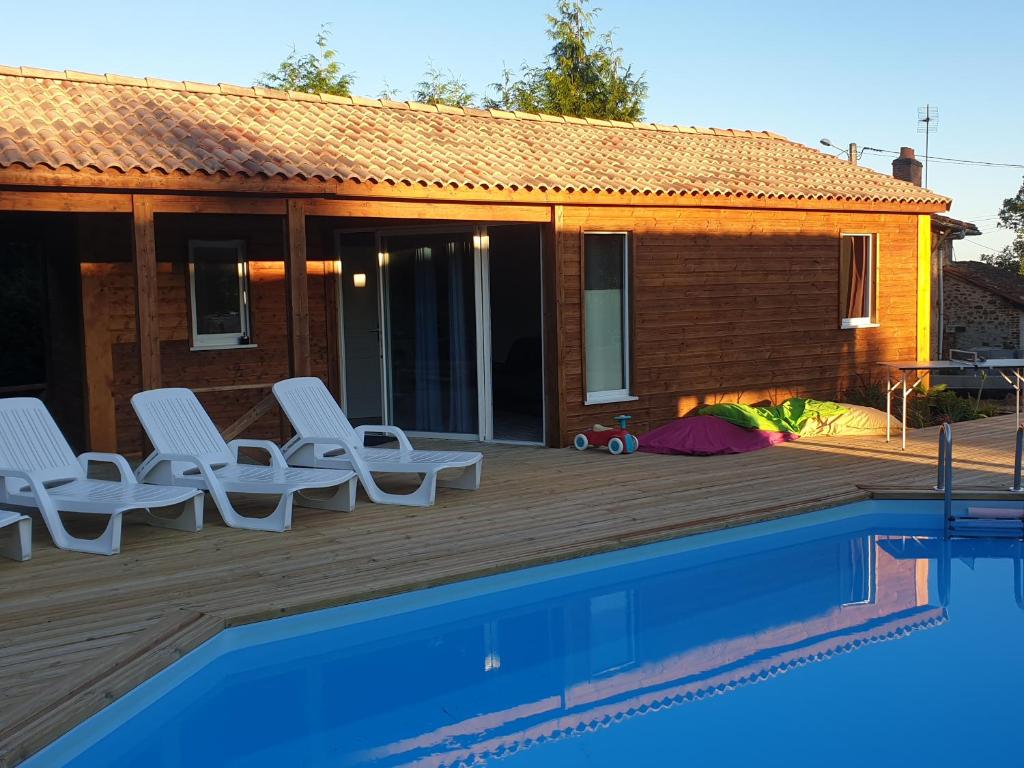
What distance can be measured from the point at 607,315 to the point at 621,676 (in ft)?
21.3

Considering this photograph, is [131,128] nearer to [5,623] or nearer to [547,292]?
[547,292]

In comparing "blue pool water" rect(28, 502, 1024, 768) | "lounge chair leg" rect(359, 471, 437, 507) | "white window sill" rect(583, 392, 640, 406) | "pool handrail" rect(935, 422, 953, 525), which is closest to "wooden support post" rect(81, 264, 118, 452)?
"lounge chair leg" rect(359, 471, 437, 507)

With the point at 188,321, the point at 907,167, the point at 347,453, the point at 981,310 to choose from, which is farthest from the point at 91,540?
the point at 981,310

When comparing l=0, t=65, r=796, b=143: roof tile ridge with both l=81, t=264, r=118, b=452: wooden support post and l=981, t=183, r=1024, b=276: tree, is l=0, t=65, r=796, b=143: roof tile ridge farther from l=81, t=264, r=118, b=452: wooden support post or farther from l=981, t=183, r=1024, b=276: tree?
l=981, t=183, r=1024, b=276: tree

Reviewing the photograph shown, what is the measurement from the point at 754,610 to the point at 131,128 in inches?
266

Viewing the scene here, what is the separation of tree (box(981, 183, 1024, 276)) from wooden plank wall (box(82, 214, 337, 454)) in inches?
1594

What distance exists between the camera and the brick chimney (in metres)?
24.7

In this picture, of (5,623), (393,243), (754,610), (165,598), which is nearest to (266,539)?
(165,598)

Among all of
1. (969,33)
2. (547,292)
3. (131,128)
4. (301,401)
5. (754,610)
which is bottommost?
(754,610)

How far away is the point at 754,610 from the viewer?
23.0 feet

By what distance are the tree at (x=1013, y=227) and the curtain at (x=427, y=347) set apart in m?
39.6

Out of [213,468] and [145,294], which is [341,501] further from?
[145,294]

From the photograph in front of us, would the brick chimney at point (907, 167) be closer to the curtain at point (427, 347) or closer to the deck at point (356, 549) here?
the deck at point (356, 549)

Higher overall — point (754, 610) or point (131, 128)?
point (131, 128)
